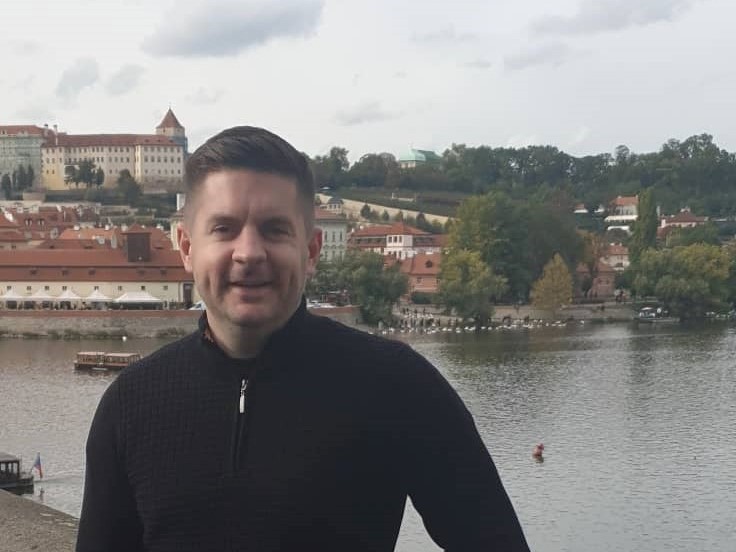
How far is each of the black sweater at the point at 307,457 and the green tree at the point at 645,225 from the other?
141ft

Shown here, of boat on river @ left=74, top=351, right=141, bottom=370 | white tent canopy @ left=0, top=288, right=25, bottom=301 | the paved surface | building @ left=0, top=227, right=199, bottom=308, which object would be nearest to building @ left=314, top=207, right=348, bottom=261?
building @ left=0, top=227, right=199, bottom=308

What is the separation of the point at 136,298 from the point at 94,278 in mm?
1792

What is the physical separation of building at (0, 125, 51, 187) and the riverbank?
144ft

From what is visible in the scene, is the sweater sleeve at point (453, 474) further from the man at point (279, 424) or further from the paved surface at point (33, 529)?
the paved surface at point (33, 529)

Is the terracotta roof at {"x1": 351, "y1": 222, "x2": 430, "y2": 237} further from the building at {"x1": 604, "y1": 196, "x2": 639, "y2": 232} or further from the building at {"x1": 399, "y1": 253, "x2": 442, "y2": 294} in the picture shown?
the building at {"x1": 604, "y1": 196, "x2": 639, "y2": 232}

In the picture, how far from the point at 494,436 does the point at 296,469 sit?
1304cm

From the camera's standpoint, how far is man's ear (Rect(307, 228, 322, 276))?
4.38 ft

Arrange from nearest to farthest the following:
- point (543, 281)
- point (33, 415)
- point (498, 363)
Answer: point (33, 415) → point (498, 363) → point (543, 281)

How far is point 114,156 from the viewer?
6994 centimetres

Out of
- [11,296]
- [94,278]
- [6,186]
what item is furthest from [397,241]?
[6,186]

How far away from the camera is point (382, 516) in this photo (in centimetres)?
126

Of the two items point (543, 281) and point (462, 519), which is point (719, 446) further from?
point (543, 281)

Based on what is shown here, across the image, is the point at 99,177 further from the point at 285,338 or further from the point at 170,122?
the point at 285,338

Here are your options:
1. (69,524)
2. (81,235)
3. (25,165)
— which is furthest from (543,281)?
(25,165)
